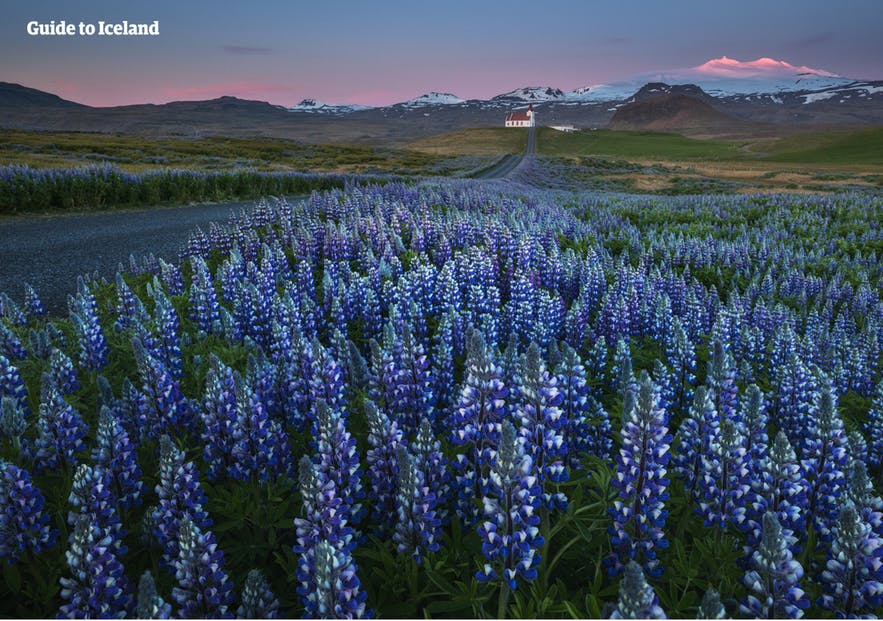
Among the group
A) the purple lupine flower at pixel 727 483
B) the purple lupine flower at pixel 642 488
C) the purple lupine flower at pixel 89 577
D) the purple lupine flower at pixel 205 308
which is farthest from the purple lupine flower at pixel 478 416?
the purple lupine flower at pixel 205 308

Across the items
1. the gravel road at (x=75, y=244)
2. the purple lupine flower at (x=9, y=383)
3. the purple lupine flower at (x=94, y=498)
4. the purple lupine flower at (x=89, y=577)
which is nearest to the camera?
the purple lupine flower at (x=89, y=577)

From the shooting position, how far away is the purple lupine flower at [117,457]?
3082 millimetres

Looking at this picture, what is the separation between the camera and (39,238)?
47.2ft

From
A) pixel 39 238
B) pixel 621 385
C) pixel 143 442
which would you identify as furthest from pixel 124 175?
pixel 621 385

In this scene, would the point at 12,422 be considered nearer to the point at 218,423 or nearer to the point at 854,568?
the point at 218,423

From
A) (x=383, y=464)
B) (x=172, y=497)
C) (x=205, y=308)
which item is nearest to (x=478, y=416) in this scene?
(x=383, y=464)

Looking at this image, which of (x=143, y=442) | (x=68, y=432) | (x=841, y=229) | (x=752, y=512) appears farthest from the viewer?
(x=841, y=229)

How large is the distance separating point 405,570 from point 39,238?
1612 cm

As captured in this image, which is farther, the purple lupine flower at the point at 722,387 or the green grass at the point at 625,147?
the green grass at the point at 625,147

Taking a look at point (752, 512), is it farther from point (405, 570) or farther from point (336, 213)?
point (336, 213)

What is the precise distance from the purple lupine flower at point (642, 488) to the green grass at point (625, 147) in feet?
398

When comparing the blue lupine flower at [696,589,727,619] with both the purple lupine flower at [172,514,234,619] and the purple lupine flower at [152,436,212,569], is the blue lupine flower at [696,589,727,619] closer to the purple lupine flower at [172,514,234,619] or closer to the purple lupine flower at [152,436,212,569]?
the purple lupine flower at [172,514,234,619]

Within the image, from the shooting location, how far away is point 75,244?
1372cm

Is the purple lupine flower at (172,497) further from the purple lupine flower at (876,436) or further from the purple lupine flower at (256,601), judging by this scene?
the purple lupine flower at (876,436)
